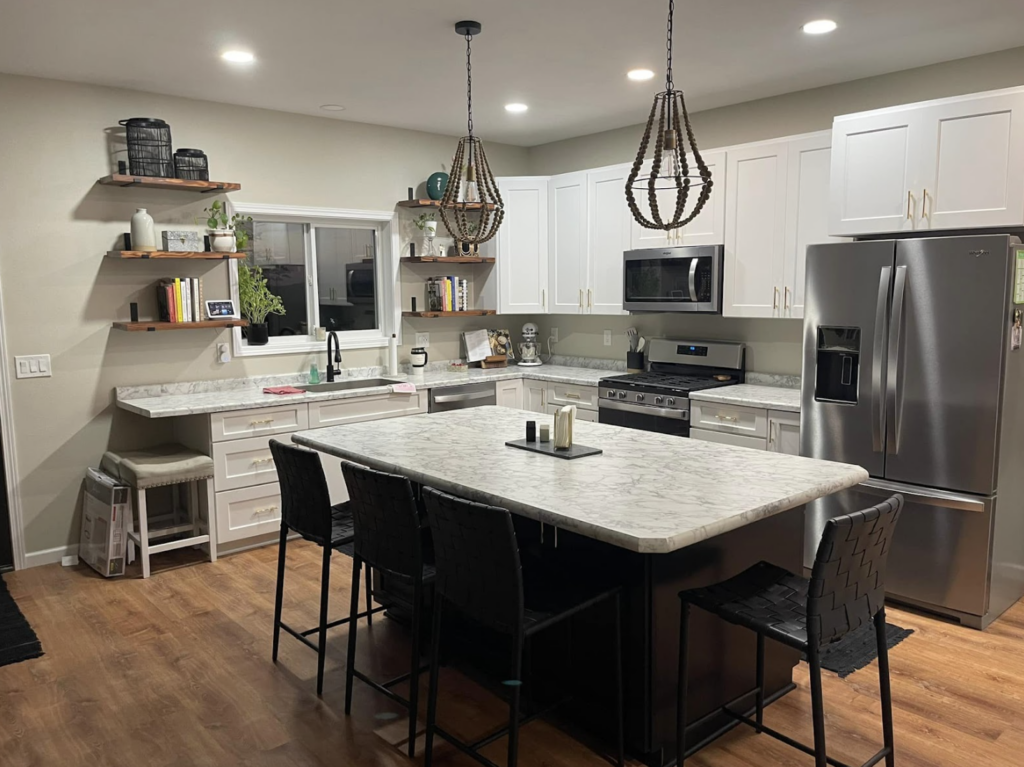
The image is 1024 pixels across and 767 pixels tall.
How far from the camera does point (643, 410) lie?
15.8 feet

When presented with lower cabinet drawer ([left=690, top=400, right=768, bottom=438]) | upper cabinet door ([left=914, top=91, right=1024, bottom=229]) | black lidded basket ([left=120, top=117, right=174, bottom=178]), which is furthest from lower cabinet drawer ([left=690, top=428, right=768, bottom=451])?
black lidded basket ([left=120, top=117, right=174, bottom=178])

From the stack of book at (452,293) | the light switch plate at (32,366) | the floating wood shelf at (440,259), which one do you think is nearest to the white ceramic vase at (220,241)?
the light switch plate at (32,366)

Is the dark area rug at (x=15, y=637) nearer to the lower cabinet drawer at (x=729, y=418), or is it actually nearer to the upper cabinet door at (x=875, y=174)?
the lower cabinet drawer at (x=729, y=418)

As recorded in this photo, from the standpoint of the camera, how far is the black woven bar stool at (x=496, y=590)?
2066 millimetres

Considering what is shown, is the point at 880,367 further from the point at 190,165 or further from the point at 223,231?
the point at 190,165

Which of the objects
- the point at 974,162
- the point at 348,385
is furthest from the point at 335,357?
the point at 974,162

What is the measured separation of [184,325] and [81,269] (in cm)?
60

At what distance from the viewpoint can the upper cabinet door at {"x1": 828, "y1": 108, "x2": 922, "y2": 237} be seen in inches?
143

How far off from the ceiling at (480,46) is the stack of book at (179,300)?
1.07 metres

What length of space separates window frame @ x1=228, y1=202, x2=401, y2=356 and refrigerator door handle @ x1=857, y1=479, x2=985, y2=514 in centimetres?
327

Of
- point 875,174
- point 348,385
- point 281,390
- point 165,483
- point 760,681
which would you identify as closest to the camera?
point 760,681

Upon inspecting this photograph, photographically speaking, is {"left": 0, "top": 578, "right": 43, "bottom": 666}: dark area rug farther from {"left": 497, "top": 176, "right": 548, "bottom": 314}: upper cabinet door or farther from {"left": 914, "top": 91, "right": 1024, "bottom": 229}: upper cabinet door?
{"left": 914, "top": 91, "right": 1024, "bottom": 229}: upper cabinet door

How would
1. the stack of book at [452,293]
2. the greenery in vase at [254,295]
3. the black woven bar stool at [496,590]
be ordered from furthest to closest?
the stack of book at [452,293] → the greenery in vase at [254,295] → the black woven bar stool at [496,590]

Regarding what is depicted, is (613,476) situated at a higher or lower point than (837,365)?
lower
